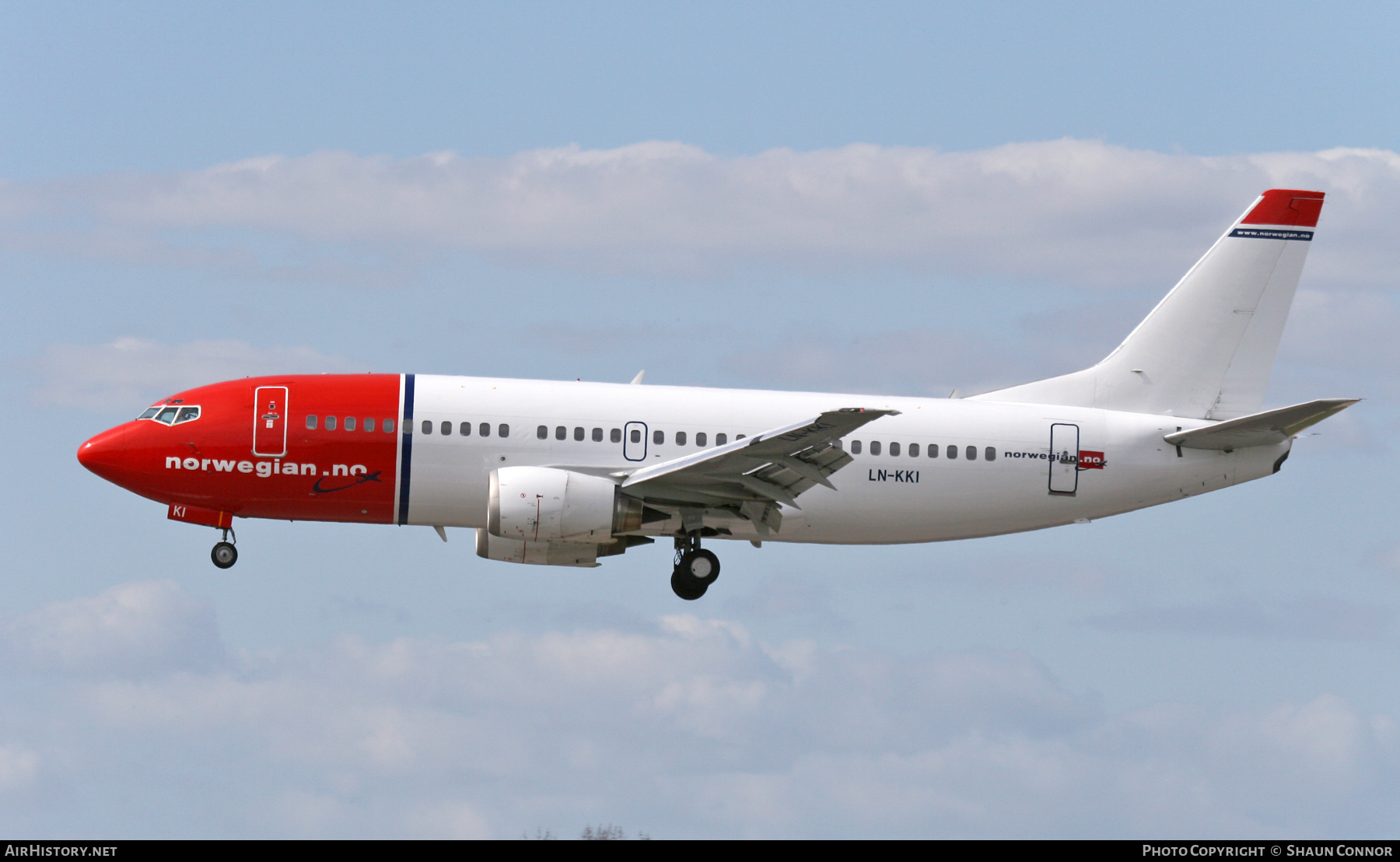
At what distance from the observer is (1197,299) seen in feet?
132

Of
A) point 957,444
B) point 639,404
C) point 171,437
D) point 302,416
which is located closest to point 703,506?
point 639,404

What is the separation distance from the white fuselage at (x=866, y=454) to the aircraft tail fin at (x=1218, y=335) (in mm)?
983

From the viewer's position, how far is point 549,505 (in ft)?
111

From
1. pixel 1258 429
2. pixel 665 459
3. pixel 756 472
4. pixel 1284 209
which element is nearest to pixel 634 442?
pixel 665 459

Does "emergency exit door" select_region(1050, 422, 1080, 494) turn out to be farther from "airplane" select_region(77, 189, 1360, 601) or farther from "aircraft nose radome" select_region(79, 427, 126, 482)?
"aircraft nose radome" select_region(79, 427, 126, 482)

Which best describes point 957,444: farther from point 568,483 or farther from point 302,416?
point 302,416

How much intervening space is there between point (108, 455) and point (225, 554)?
3.51 metres

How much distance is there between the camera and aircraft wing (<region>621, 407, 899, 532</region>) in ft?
107

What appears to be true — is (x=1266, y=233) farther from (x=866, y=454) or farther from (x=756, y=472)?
(x=756, y=472)

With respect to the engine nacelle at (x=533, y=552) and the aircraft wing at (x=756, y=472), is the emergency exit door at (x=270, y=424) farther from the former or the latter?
the aircraft wing at (x=756, y=472)

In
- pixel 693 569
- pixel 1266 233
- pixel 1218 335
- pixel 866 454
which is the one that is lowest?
pixel 693 569

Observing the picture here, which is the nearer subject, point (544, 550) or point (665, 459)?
point (665, 459)

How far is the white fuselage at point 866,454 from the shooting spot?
115ft
